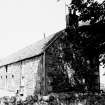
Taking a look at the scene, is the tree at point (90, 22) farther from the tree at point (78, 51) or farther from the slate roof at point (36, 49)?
the slate roof at point (36, 49)

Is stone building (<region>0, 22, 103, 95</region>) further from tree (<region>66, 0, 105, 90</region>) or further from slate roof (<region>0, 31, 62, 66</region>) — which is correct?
tree (<region>66, 0, 105, 90</region>)

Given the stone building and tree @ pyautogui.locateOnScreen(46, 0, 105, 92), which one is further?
the stone building

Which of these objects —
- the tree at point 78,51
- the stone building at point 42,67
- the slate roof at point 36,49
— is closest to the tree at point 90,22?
the tree at point 78,51

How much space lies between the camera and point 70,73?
2111 cm

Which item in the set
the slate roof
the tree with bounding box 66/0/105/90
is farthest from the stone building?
the tree with bounding box 66/0/105/90

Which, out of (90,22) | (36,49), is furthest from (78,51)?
(36,49)

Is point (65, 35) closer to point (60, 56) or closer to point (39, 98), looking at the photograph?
point (60, 56)

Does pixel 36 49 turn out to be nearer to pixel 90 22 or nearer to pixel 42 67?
pixel 42 67

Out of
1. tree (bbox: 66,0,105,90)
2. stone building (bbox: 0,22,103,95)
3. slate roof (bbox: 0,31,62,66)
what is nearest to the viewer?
tree (bbox: 66,0,105,90)

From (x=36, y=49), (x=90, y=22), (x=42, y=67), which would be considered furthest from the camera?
(x=36, y=49)

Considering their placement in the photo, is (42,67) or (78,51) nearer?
(42,67)

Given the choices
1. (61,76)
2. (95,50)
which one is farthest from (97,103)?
(61,76)

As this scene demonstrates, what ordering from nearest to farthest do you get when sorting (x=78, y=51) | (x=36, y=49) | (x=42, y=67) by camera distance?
(x=42, y=67) → (x=78, y=51) → (x=36, y=49)

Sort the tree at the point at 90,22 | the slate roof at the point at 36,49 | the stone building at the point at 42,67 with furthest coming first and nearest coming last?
1. the slate roof at the point at 36,49
2. the stone building at the point at 42,67
3. the tree at the point at 90,22
